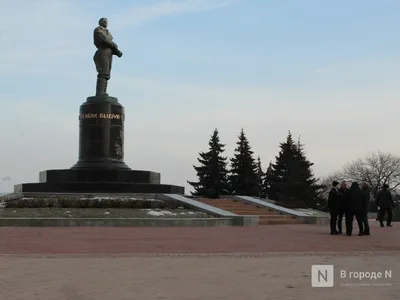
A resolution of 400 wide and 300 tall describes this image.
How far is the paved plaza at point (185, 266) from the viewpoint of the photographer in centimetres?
645

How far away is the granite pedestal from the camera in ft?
83.4

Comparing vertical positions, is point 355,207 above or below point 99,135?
below

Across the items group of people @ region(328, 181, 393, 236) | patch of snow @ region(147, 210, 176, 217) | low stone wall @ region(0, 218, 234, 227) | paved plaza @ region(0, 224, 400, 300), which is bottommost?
paved plaza @ region(0, 224, 400, 300)

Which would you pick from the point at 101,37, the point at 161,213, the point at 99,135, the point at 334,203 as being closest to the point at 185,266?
the point at 334,203

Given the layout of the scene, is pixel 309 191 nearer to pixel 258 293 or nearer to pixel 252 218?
pixel 252 218

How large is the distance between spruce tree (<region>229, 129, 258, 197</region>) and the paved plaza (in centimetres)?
3970

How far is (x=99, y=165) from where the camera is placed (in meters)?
26.7

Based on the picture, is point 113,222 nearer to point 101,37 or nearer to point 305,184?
point 101,37

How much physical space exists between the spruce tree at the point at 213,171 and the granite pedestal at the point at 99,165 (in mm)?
26220

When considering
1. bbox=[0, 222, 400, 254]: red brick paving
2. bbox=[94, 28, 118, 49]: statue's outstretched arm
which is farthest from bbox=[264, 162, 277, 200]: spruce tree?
bbox=[0, 222, 400, 254]: red brick paving

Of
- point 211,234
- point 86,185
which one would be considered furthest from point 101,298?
point 86,185

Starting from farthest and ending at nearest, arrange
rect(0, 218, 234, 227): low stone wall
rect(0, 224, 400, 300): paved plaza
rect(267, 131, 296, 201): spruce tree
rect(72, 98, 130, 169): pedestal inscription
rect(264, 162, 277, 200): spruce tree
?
1. rect(264, 162, 277, 200): spruce tree
2. rect(267, 131, 296, 201): spruce tree
3. rect(72, 98, 130, 169): pedestal inscription
4. rect(0, 218, 234, 227): low stone wall
5. rect(0, 224, 400, 300): paved plaza

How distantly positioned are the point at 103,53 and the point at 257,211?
10882 millimetres

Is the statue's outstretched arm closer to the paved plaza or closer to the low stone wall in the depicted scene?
the low stone wall
